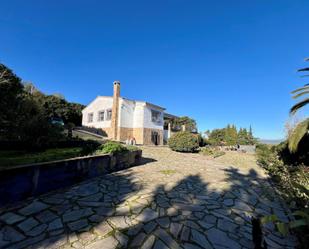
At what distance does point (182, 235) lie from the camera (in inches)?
134

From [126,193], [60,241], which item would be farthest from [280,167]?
[60,241]

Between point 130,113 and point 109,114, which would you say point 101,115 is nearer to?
point 109,114

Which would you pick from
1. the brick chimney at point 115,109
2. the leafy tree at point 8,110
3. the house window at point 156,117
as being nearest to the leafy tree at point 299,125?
the leafy tree at point 8,110

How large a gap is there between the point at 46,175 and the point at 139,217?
2979 millimetres

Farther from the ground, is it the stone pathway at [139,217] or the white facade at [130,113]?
the white facade at [130,113]

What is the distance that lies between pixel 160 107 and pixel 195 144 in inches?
409

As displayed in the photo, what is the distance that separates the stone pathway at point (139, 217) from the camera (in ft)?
10.4

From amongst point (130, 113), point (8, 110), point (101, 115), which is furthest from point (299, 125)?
point (101, 115)

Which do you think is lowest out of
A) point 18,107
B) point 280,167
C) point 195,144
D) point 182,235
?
point 182,235

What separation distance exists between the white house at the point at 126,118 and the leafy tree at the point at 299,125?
18262 millimetres

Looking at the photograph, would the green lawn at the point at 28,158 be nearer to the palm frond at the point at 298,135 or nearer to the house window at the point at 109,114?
the palm frond at the point at 298,135

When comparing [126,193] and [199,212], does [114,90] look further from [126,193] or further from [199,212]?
[199,212]

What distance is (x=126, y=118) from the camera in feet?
80.7

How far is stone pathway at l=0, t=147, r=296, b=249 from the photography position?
3.16 m
